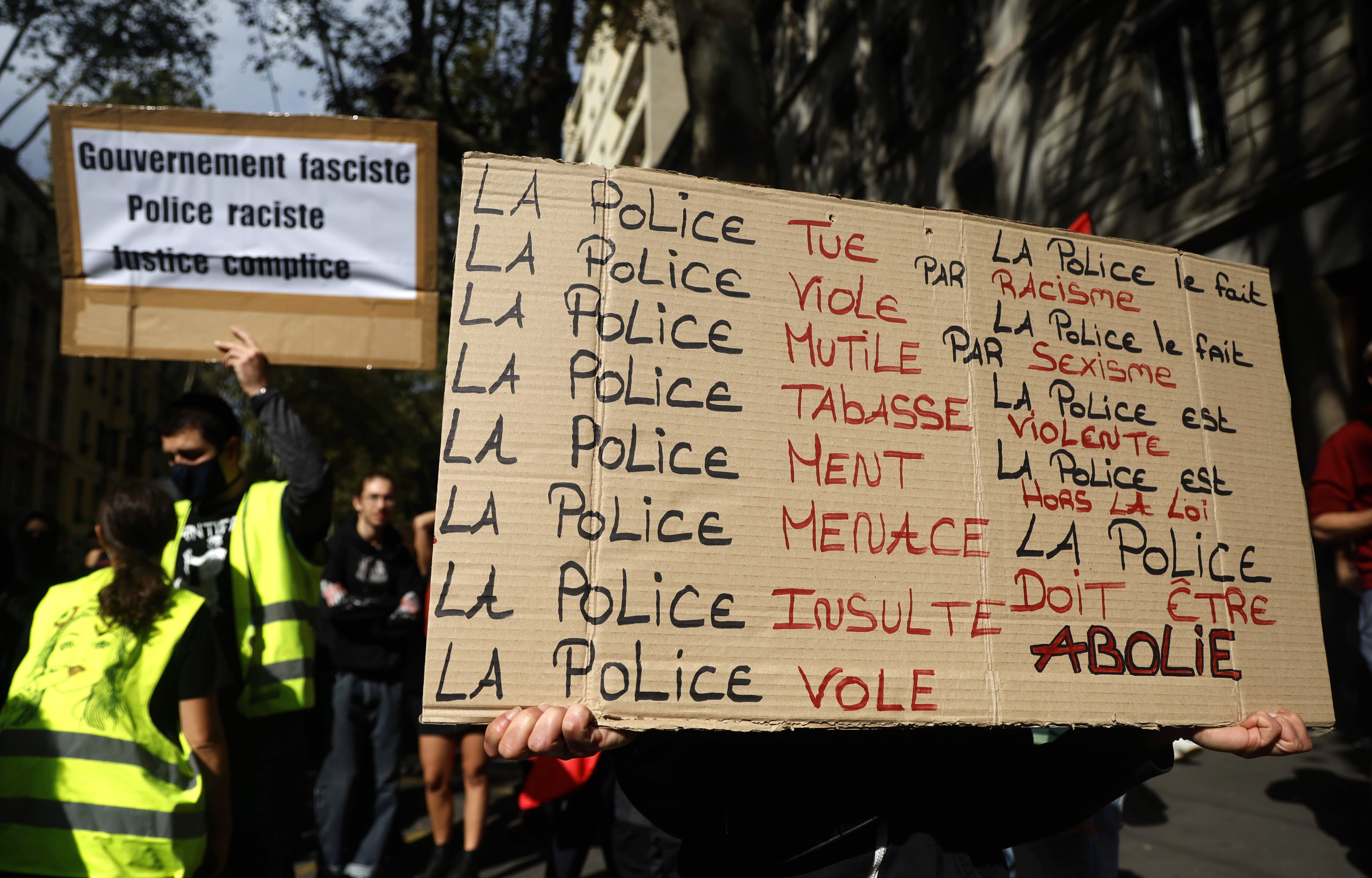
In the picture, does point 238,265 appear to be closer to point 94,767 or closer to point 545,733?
point 94,767

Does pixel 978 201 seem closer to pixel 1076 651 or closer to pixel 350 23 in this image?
pixel 350 23

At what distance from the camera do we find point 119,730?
244 centimetres

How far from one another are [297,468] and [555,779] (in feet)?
6.25

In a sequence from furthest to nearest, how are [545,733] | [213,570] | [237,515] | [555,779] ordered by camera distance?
[555,779]
[237,515]
[213,570]
[545,733]

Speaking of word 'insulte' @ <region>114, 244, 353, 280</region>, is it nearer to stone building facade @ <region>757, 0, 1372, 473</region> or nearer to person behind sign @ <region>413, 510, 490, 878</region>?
person behind sign @ <region>413, 510, 490, 878</region>

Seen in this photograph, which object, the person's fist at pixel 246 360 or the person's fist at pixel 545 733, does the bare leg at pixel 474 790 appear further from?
the person's fist at pixel 545 733

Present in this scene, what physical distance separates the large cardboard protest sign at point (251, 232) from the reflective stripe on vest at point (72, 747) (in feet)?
3.71

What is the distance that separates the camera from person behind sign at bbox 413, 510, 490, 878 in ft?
15.8

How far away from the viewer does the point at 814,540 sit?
5.75 ft

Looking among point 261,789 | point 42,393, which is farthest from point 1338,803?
point 42,393

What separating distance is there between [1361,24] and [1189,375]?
813 cm

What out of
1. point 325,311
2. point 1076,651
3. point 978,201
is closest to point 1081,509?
point 1076,651

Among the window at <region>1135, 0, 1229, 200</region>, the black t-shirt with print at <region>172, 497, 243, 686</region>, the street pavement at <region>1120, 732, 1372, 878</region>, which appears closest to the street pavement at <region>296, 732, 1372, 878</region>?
the street pavement at <region>1120, 732, 1372, 878</region>

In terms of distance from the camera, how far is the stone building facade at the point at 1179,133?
858 centimetres
